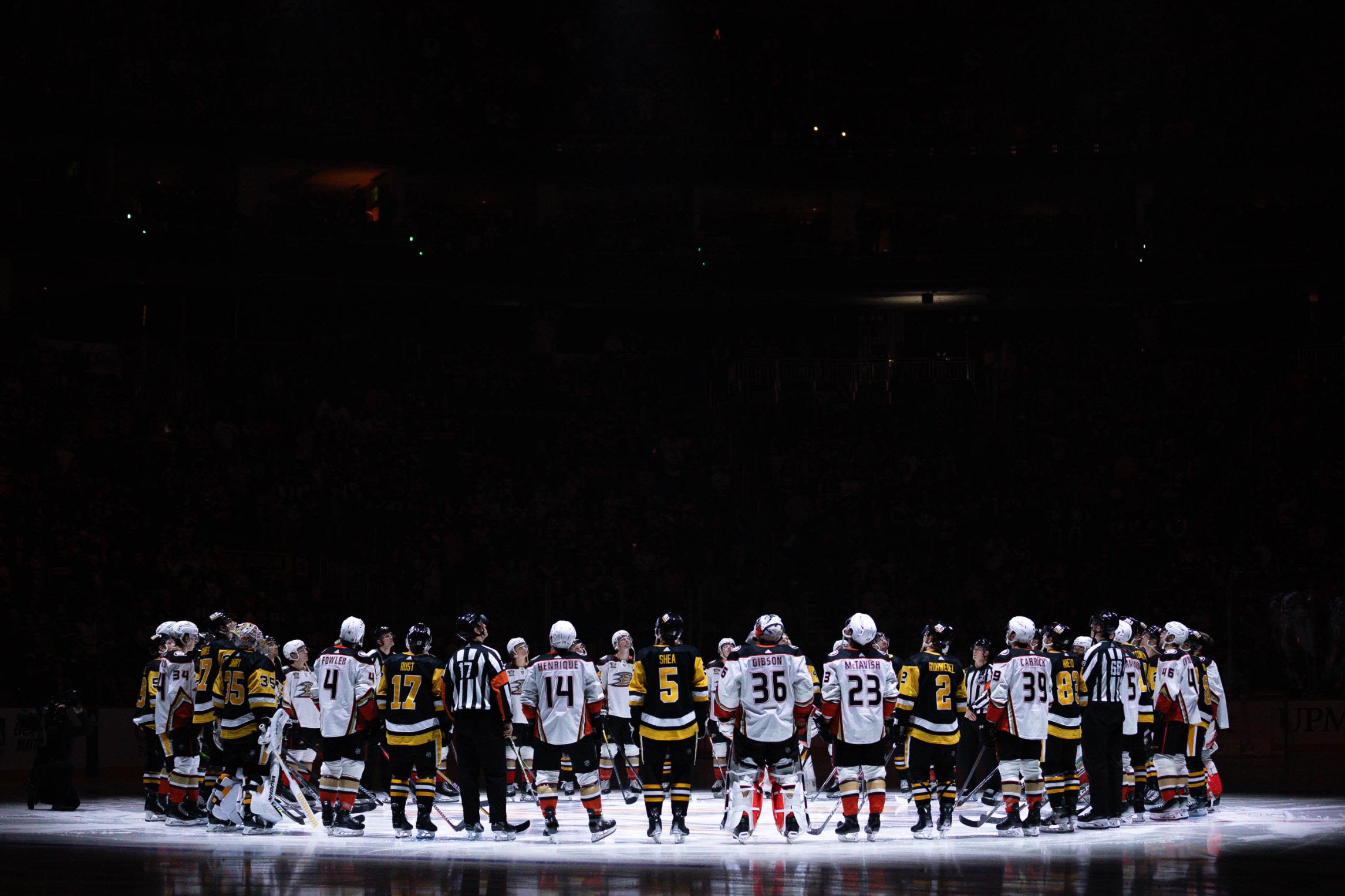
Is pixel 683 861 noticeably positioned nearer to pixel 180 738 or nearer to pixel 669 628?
pixel 669 628

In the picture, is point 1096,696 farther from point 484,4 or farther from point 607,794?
point 484,4

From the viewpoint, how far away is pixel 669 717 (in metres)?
15.8

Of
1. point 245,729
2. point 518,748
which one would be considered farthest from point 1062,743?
point 245,729

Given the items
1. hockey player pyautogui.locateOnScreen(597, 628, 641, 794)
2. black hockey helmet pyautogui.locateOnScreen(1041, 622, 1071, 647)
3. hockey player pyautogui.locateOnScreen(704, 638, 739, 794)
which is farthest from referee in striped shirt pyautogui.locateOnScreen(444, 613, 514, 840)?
black hockey helmet pyautogui.locateOnScreen(1041, 622, 1071, 647)

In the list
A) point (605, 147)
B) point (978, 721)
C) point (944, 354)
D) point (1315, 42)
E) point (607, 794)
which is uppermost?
point (1315, 42)

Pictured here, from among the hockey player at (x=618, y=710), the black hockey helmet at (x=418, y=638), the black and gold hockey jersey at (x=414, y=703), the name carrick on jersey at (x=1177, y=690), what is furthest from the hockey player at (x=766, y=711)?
the name carrick on jersey at (x=1177, y=690)

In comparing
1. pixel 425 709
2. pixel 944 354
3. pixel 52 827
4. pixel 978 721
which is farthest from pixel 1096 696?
pixel 944 354

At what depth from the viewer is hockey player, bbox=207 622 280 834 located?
1689 centimetres

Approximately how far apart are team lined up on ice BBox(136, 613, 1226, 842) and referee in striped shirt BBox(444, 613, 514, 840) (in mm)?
56

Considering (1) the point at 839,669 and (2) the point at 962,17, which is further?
(2) the point at 962,17

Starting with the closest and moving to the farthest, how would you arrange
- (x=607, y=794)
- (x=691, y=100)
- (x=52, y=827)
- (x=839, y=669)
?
(x=839, y=669), (x=52, y=827), (x=607, y=794), (x=691, y=100)

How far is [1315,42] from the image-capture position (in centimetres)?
3719

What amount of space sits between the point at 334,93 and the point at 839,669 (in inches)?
1003

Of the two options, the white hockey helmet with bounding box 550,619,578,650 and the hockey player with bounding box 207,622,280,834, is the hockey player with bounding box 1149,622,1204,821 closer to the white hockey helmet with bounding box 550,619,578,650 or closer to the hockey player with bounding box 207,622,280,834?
the white hockey helmet with bounding box 550,619,578,650
